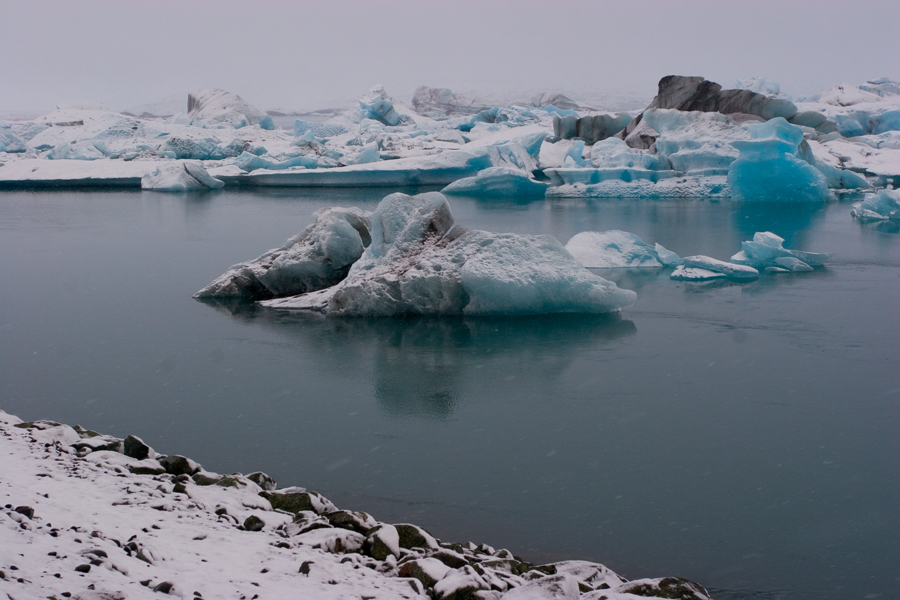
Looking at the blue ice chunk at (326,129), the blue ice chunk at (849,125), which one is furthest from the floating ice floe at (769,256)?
the blue ice chunk at (326,129)

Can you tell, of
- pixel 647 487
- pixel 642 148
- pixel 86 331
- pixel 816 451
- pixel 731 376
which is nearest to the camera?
pixel 647 487

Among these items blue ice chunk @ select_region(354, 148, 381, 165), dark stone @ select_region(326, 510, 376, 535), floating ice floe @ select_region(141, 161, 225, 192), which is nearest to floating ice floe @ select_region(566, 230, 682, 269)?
dark stone @ select_region(326, 510, 376, 535)

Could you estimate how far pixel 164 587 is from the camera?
5.99 feet

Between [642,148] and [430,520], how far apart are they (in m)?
15.0

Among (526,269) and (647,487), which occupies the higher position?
(526,269)

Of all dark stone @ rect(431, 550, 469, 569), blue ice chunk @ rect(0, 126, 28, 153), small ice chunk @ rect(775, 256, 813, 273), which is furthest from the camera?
blue ice chunk @ rect(0, 126, 28, 153)

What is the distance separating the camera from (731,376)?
14.1 feet

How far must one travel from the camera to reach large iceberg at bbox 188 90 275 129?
25.5 m

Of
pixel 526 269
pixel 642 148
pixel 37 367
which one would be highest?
pixel 642 148

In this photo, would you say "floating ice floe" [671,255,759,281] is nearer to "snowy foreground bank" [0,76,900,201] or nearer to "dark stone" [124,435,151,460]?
"dark stone" [124,435,151,460]

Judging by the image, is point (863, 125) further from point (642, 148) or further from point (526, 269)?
point (526, 269)

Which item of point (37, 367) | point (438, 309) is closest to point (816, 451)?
point (438, 309)

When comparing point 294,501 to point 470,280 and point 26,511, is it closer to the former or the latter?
Result: point 26,511

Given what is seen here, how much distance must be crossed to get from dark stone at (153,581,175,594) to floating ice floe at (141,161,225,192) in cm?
1569
